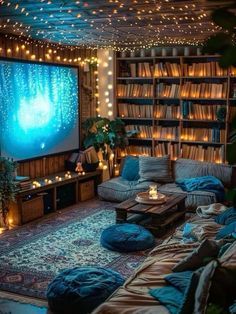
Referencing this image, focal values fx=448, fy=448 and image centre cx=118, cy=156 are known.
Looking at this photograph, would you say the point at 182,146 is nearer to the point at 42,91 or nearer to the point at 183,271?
the point at 42,91

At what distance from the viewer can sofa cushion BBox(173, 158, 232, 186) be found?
6.71m

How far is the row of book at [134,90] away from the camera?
7724 mm

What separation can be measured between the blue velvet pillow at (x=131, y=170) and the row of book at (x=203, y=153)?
0.93m

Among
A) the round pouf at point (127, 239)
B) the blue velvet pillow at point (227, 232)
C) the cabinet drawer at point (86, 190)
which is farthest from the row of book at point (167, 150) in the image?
the blue velvet pillow at point (227, 232)

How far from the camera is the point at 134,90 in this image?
7.86m

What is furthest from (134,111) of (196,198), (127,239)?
(127,239)

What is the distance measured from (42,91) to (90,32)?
4.96 ft

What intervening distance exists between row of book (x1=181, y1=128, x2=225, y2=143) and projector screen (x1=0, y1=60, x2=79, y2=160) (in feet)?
6.05

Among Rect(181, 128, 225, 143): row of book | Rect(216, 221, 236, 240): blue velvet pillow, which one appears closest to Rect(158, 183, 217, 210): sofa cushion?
Rect(181, 128, 225, 143): row of book

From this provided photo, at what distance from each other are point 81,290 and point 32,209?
289cm

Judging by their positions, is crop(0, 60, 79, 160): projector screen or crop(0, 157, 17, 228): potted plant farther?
crop(0, 60, 79, 160): projector screen

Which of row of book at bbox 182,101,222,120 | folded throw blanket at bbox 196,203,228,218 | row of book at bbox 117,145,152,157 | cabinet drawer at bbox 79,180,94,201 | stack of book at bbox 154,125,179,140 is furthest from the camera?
row of book at bbox 117,145,152,157

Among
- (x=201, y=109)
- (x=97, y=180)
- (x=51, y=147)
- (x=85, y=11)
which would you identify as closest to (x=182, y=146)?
(x=201, y=109)

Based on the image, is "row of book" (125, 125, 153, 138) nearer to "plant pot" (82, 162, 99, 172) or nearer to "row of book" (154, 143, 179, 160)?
"row of book" (154, 143, 179, 160)
